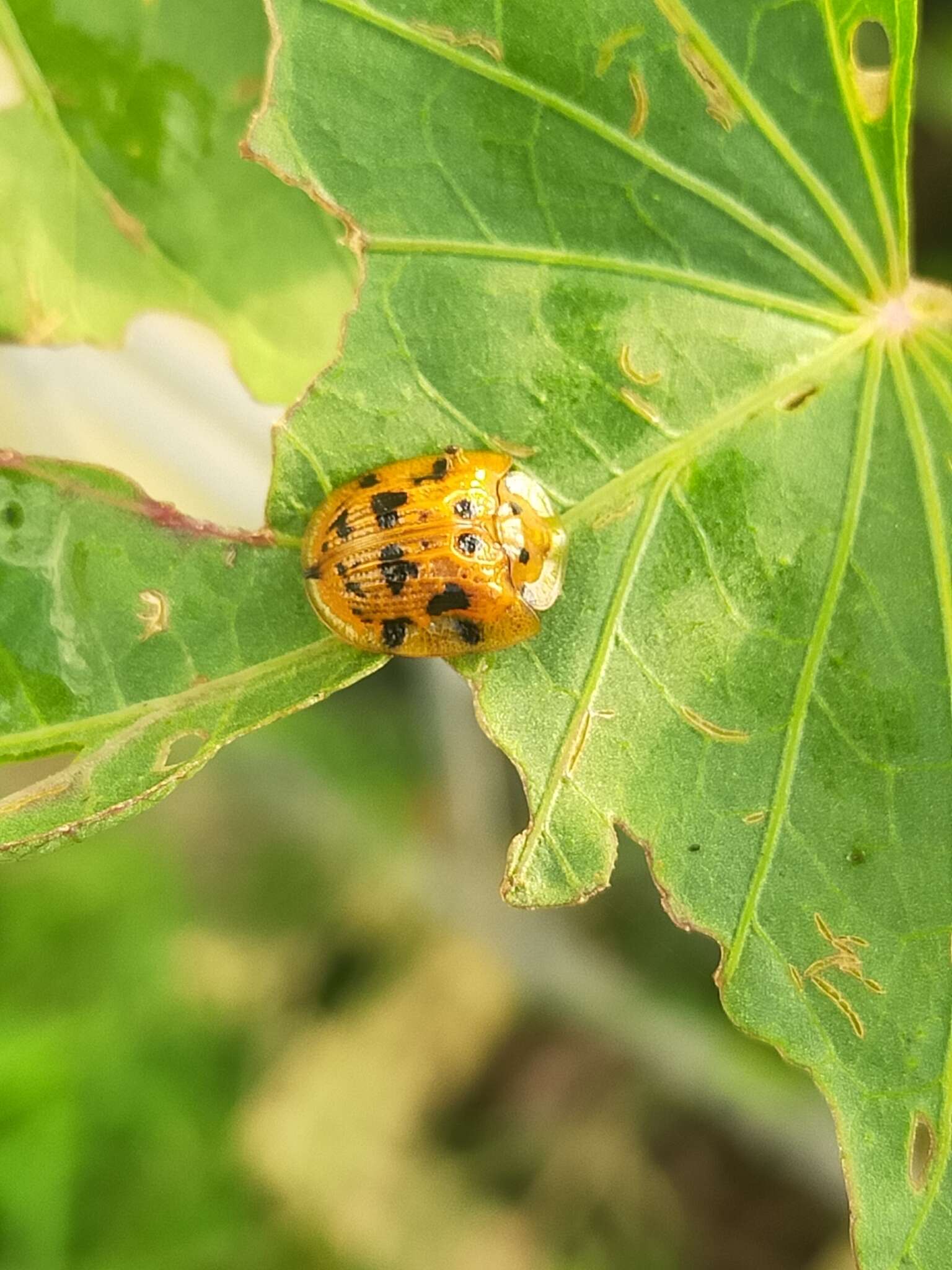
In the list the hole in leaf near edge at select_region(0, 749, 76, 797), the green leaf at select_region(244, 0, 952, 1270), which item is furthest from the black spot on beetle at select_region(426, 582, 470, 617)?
the hole in leaf near edge at select_region(0, 749, 76, 797)

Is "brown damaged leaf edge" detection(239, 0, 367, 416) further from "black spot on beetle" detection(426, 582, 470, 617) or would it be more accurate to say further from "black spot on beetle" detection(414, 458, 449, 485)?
"black spot on beetle" detection(426, 582, 470, 617)

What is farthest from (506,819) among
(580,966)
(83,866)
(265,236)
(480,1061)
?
(265,236)

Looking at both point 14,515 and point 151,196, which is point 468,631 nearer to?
point 14,515

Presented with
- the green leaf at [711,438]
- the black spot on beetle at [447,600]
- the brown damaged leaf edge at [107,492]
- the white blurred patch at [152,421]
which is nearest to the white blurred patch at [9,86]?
the white blurred patch at [152,421]

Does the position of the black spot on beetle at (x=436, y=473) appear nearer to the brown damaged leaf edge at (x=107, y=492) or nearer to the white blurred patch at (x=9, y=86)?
the brown damaged leaf edge at (x=107, y=492)

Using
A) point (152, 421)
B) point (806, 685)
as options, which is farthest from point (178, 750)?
point (152, 421)

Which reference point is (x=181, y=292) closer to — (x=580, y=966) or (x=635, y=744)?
(x=635, y=744)

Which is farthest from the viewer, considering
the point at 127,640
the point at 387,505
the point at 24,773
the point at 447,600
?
the point at 24,773
